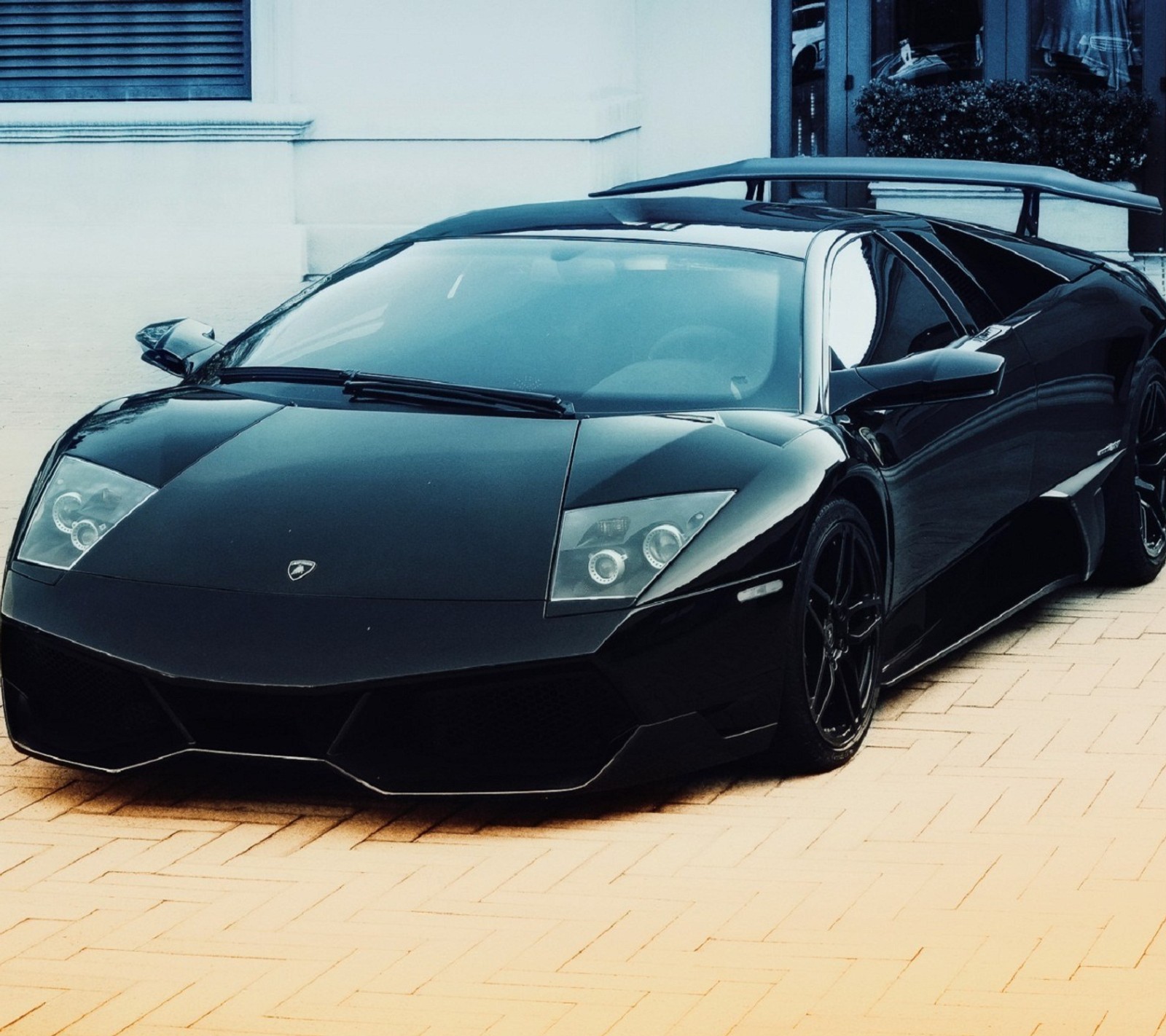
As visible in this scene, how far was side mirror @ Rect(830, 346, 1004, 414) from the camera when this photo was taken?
17.3 feet

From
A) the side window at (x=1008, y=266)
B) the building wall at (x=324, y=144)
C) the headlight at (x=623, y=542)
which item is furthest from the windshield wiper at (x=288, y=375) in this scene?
the building wall at (x=324, y=144)

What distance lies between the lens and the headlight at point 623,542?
4.45 meters

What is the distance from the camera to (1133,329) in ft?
23.2

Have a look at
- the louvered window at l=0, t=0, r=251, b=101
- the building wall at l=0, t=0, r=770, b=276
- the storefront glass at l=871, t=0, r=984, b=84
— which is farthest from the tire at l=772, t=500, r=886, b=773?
the storefront glass at l=871, t=0, r=984, b=84

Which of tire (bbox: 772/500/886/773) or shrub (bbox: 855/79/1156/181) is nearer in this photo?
tire (bbox: 772/500/886/773)

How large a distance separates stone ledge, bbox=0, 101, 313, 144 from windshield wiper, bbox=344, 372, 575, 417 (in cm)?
1078

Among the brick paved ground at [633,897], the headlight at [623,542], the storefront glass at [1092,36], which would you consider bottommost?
the brick paved ground at [633,897]

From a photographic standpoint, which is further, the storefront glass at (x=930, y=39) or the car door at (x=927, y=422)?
the storefront glass at (x=930, y=39)

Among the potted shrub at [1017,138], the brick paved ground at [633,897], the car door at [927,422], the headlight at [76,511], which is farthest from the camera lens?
the potted shrub at [1017,138]

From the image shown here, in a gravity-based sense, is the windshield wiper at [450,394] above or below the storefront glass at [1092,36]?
below

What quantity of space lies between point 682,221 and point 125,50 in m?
11.2

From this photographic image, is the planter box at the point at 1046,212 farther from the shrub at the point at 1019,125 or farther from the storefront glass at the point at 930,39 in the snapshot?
the storefront glass at the point at 930,39

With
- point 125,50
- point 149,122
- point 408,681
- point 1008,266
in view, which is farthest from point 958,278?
point 125,50

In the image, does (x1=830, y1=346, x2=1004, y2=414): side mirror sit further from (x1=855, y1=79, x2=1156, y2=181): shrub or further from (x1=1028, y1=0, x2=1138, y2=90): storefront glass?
(x1=1028, y1=0, x2=1138, y2=90): storefront glass
